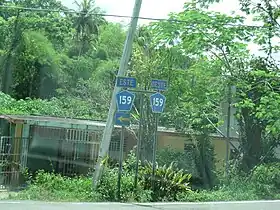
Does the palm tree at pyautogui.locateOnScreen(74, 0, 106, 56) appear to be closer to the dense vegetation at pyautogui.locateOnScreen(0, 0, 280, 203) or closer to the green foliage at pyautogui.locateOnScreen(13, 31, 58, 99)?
the green foliage at pyautogui.locateOnScreen(13, 31, 58, 99)

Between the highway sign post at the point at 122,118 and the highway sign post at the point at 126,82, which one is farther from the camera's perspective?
the highway sign post at the point at 126,82

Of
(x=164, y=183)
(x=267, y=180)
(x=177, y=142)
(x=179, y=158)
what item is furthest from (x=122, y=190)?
(x=177, y=142)

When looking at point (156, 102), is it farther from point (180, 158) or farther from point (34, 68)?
point (34, 68)

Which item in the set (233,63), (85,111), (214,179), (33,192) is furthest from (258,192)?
(85,111)

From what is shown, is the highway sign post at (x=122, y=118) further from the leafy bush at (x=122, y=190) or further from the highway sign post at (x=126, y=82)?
the leafy bush at (x=122, y=190)

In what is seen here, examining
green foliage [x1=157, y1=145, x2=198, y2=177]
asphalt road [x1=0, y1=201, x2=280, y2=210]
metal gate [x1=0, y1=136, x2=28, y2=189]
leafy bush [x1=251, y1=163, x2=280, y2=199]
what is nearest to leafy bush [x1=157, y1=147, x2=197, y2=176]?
green foliage [x1=157, y1=145, x2=198, y2=177]

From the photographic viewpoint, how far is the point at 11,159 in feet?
59.0

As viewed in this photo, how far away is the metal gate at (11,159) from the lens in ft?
56.9

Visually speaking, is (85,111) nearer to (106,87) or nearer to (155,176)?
(106,87)

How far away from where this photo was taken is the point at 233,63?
21.4 metres

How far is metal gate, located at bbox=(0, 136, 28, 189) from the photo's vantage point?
1733cm

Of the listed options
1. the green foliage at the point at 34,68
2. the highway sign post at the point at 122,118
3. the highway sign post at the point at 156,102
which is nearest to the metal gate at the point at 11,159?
the highway sign post at the point at 122,118

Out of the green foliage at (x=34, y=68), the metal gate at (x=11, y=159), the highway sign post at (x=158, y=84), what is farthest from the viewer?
the green foliage at (x=34, y=68)

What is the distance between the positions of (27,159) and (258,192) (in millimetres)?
8451
